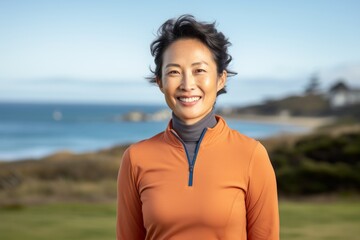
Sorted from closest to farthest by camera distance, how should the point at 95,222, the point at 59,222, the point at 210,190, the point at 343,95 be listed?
the point at 210,190 < the point at 59,222 < the point at 95,222 < the point at 343,95

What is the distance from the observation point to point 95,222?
6.88 m

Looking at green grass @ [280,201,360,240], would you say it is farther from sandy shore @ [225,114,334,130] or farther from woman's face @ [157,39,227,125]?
sandy shore @ [225,114,334,130]

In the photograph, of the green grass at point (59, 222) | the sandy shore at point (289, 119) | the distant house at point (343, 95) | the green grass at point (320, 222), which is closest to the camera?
the green grass at point (320, 222)

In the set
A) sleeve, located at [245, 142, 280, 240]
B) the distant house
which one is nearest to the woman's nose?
sleeve, located at [245, 142, 280, 240]

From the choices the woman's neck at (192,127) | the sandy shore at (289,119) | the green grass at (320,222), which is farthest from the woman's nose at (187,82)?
the sandy shore at (289,119)

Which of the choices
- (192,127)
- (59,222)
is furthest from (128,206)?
(59,222)

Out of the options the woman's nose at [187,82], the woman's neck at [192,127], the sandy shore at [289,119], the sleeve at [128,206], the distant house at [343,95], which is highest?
the distant house at [343,95]

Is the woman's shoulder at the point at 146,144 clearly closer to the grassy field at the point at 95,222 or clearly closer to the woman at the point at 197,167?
the woman at the point at 197,167

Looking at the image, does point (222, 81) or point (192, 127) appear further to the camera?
point (222, 81)

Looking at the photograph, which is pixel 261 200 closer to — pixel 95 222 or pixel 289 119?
pixel 95 222

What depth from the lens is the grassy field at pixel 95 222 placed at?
612cm

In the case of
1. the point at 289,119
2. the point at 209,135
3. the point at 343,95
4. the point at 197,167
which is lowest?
the point at 197,167

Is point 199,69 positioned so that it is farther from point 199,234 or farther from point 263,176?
point 199,234

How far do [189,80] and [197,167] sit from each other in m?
0.28
